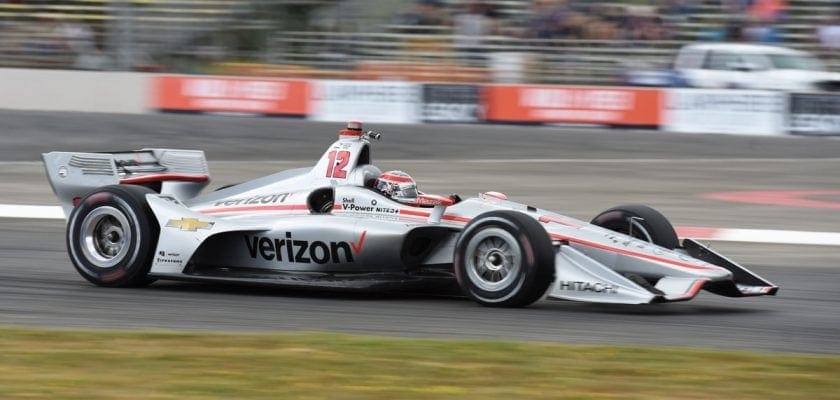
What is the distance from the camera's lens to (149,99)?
77.4 ft

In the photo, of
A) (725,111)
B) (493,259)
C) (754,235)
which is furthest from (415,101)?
(493,259)

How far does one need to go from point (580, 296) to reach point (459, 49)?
14.9m

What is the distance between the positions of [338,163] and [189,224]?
1090 millimetres

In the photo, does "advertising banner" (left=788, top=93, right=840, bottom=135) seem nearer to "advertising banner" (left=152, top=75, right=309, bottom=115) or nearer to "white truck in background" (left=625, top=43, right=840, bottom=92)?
"white truck in background" (left=625, top=43, right=840, bottom=92)

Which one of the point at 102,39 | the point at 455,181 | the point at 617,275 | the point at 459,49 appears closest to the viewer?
the point at 617,275

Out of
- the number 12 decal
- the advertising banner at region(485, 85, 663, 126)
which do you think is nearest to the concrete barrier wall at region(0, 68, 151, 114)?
the advertising banner at region(485, 85, 663, 126)

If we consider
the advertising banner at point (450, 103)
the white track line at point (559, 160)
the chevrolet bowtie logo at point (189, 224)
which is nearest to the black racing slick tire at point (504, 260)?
the chevrolet bowtie logo at point (189, 224)

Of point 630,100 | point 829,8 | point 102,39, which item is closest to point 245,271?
point 630,100

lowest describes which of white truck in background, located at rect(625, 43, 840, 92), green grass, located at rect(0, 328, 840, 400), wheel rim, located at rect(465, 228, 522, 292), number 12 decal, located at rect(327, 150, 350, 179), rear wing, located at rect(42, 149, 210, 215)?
green grass, located at rect(0, 328, 840, 400)

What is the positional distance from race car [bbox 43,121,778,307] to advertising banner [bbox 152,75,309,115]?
13.2 meters

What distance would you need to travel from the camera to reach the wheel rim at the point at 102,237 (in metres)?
9.19

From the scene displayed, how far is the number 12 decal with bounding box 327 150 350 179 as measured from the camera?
9023 millimetres

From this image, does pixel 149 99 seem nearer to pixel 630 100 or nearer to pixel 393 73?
pixel 393 73

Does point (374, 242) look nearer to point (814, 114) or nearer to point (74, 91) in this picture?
point (814, 114)
